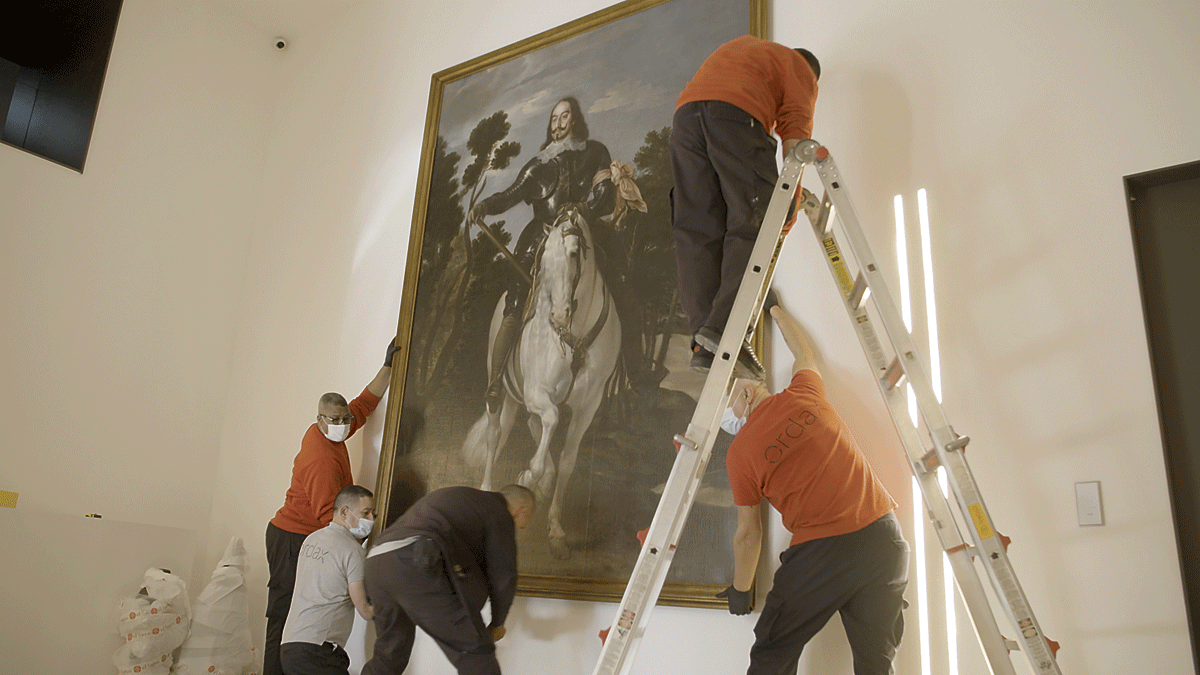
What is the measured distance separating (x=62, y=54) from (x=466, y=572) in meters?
3.45

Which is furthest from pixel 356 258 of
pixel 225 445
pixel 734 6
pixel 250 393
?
pixel 734 6

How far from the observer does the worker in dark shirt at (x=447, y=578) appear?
252 centimetres

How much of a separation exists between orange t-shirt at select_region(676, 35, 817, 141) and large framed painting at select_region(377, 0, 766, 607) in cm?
87

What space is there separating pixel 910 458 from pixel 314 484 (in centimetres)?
250

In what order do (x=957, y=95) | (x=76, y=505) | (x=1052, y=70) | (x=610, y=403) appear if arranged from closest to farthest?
(x=1052, y=70) → (x=957, y=95) → (x=610, y=403) → (x=76, y=505)

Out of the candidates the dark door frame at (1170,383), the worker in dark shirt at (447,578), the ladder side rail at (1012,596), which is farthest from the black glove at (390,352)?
the dark door frame at (1170,383)

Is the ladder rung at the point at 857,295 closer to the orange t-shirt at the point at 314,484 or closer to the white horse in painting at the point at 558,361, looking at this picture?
the white horse in painting at the point at 558,361

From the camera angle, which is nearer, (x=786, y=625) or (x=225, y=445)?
(x=786, y=625)

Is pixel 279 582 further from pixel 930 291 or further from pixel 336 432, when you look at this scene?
pixel 930 291

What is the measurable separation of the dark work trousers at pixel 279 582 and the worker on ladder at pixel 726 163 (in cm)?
228

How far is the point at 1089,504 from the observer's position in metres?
1.99

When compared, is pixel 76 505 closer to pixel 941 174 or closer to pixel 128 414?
pixel 128 414

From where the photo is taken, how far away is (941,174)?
8.04 feet

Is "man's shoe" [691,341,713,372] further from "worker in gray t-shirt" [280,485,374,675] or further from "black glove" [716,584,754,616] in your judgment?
"worker in gray t-shirt" [280,485,374,675]
